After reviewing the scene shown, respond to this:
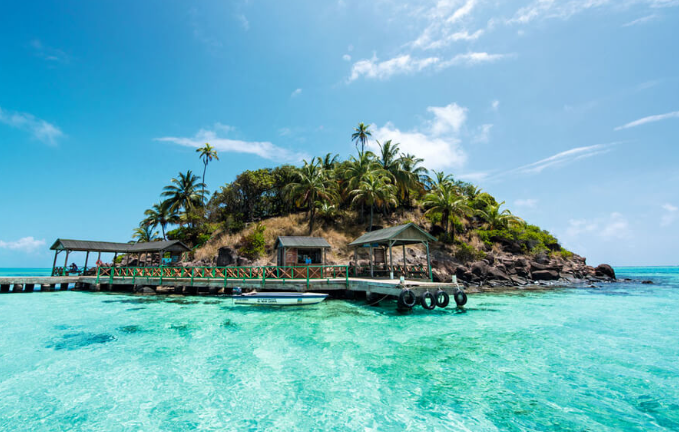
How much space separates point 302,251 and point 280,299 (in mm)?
9067

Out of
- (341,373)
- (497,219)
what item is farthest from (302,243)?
(497,219)

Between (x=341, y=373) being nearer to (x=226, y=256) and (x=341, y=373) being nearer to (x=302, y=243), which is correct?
(x=302, y=243)

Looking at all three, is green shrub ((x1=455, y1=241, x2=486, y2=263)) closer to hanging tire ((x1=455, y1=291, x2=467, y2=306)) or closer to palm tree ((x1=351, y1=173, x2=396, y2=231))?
palm tree ((x1=351, y1=173, x2=396, y2=231))

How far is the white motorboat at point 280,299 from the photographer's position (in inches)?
780

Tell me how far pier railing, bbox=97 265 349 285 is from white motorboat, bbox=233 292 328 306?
333cm

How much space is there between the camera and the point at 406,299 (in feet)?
56.1

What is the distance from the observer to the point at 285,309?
64.3ft

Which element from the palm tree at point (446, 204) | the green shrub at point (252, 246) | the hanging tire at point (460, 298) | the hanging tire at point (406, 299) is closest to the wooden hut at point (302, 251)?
the green shrub at point (252, 246)

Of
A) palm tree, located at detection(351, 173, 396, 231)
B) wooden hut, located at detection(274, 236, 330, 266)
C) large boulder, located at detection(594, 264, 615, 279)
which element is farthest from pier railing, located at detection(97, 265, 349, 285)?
large boulder, located at detection(594, 264, 615, 279)

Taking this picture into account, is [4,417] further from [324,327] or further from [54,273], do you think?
[54,273]

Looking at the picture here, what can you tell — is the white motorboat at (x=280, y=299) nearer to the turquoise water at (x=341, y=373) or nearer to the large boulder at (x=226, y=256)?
the turquoise water at (x=341, y=373)

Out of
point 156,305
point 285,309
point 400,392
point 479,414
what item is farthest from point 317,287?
point 479,414

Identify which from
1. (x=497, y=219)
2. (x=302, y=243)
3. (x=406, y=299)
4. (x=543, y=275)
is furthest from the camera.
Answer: (x=497, y=219)

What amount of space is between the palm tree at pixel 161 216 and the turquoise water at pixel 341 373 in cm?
3215
